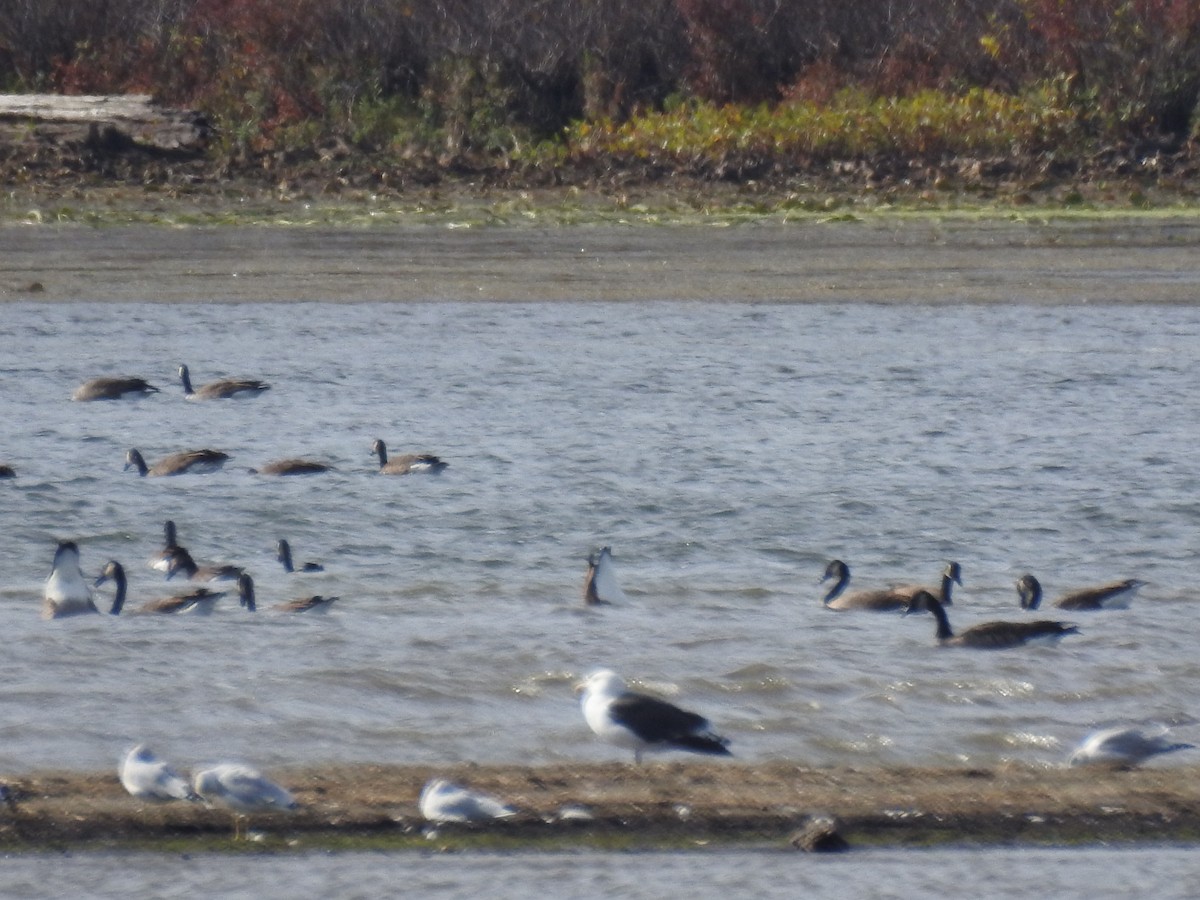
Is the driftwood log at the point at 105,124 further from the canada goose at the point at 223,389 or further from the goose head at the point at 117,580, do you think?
the goose head at the point at 117,580

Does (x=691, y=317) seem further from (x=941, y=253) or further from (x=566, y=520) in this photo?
(x=566, y=520)

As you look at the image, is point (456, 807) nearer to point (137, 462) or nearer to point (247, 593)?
point (247, 593)

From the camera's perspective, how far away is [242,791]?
16.7ft

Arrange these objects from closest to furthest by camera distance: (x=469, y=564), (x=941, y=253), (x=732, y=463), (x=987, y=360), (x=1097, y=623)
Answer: (x=1097, y=623) → (x=469, y=564) → (x=732, y=463) → (x=987, y=360) → (x=941, y=253)

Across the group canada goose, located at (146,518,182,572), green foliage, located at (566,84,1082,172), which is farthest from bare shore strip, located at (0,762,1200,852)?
green foliage, located at (566,84,1082,172)

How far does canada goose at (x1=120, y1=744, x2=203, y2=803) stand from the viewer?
514 cm

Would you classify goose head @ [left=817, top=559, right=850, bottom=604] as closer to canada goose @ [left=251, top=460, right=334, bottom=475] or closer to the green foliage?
canada goose @ [left=251, top=460, right=334, bottom=475]

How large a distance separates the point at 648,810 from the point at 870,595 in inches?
98.4

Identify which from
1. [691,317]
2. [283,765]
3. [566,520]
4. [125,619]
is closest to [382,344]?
[691,317]

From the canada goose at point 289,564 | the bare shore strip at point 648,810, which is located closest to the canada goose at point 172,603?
the canada goose at point 289,564

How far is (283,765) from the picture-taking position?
5.70 m

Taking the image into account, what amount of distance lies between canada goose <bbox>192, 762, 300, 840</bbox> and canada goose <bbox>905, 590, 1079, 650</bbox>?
265 cm

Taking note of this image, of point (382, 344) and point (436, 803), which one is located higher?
point (436, 803)

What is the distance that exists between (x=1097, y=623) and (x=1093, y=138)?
595 inches
